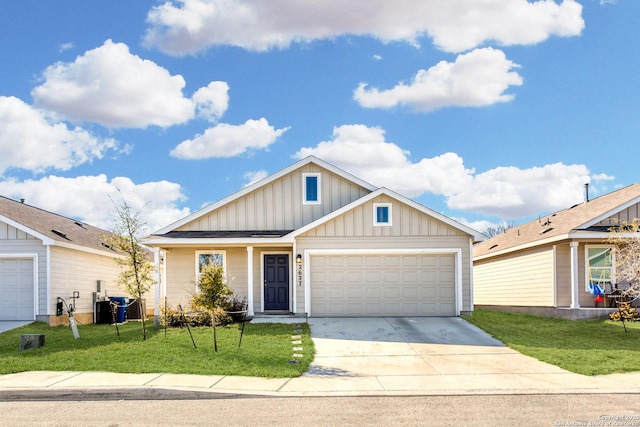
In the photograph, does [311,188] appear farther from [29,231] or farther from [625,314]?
[625,314]

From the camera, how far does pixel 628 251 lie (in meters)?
18.0

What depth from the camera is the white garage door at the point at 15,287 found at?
20734 millimetres

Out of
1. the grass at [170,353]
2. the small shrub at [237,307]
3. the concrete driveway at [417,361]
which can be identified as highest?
the small shrub at [237,307]

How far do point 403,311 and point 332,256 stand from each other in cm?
296

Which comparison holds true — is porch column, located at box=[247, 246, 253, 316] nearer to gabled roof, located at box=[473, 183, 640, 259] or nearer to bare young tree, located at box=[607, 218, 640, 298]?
gabled roof, located at box=[473, 183, 640, 259]

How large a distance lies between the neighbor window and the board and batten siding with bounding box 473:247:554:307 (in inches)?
51.5

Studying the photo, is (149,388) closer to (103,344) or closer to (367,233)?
(103,344)

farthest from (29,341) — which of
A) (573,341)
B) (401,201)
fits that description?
(573,341)

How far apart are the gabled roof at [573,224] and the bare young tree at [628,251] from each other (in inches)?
26.7

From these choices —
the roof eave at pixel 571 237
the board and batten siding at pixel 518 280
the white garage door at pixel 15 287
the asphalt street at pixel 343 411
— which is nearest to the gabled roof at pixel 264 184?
the white garage door at pixel 15 287

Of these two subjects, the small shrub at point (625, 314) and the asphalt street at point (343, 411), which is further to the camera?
the small shrub at point (625, 314)

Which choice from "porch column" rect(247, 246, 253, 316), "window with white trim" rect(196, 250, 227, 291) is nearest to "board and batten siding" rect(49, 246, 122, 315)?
"window with white trim" rect(196, 250, 227, 291)

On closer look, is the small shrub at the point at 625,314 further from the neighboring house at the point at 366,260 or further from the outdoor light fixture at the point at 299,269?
the outdoor light fixture at the point at 299,269

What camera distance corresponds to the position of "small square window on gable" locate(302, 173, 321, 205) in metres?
22.1
